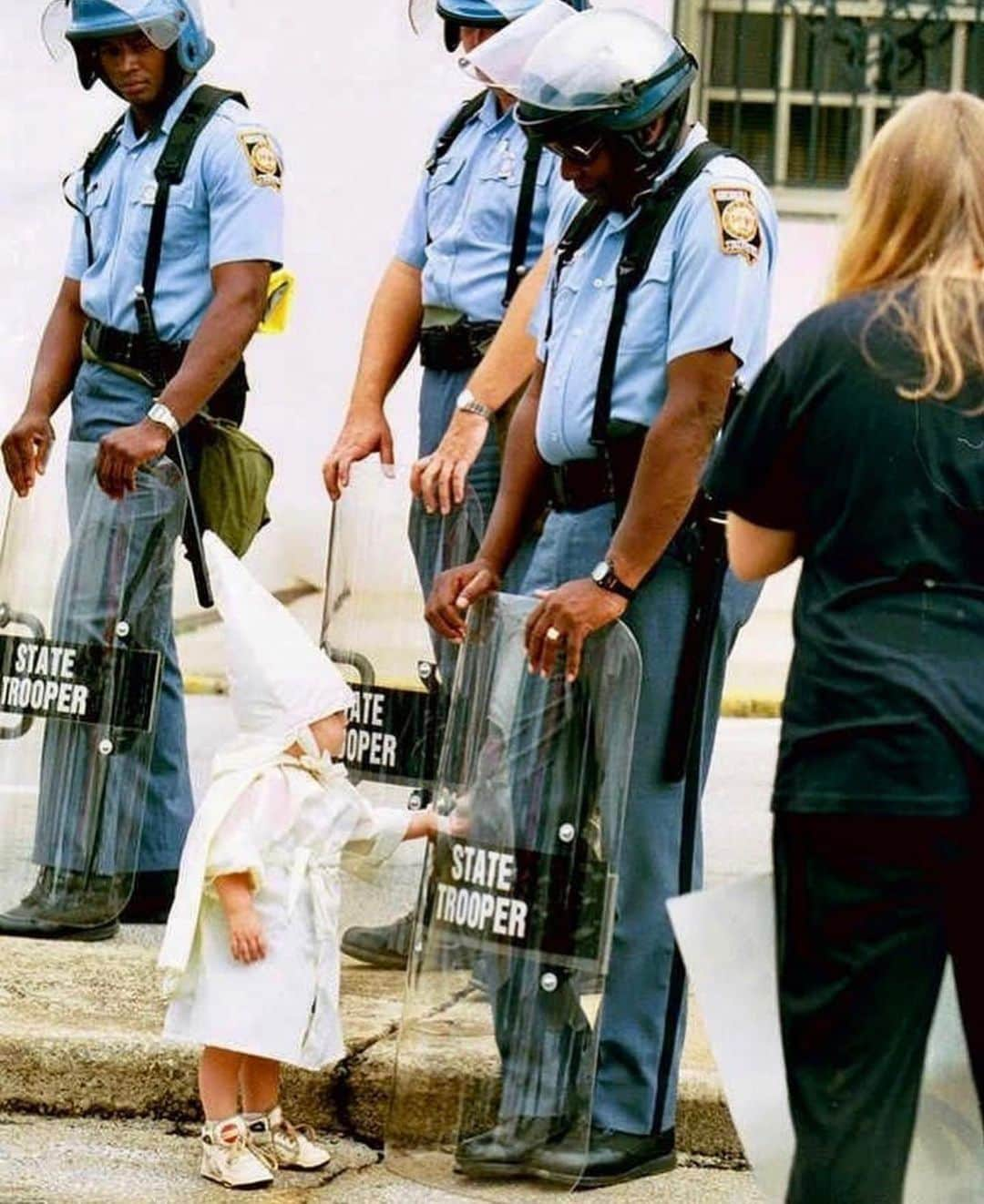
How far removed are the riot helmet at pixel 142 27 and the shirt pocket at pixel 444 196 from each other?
60 centimetres

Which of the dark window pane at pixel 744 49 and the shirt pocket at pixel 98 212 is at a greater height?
the dark window pane at pixel 744 49

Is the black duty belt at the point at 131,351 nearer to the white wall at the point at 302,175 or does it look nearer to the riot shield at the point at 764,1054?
the riot shield at the point at 764,1054

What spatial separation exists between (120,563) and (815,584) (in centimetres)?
251

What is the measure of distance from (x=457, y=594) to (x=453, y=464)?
582 millimetres

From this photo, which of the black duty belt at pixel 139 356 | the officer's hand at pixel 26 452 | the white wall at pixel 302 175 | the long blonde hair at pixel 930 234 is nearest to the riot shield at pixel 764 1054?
the long blonde hair at pixel 930 234

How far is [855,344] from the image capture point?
3658mm

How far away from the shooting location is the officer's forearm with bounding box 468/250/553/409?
17.9 feet

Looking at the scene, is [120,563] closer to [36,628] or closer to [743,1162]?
[36,628]

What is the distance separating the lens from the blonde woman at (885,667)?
3613mm

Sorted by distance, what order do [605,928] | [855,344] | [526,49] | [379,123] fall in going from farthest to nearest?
1. [379,123]
2. [526,49]
3. [605,928]
4. [855,344]

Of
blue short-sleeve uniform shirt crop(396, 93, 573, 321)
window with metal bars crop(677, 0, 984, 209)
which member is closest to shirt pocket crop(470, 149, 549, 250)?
blue short-sleeve uniform shirt crop(396, 93, 573, 321)

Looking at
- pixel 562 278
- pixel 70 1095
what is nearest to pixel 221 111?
pixel 562 278

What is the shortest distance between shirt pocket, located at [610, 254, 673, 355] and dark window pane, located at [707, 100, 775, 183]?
5.72 m

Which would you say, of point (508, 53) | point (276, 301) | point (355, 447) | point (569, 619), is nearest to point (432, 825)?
point (569, 619)
